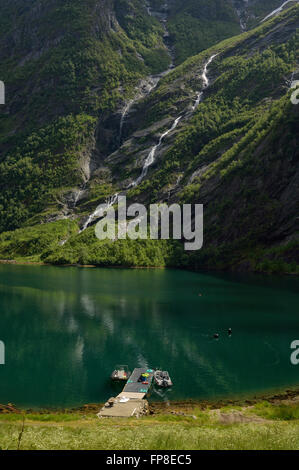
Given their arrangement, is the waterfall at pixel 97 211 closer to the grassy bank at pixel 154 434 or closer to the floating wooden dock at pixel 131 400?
the floating wooden dock at pixel 131 400

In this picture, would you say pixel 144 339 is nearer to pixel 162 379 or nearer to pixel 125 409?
pixel 162 379

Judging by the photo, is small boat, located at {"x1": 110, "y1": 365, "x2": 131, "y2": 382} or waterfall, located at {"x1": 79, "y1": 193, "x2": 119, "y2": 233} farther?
waterfall, located at {"x1": 79, "y1": 193, "x2": 119, "y2": 233}

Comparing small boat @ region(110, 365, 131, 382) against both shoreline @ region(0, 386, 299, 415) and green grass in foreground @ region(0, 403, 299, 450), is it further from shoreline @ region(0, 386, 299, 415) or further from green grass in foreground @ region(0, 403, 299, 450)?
green grass in foreground @ region(0, 403, 299, 450)

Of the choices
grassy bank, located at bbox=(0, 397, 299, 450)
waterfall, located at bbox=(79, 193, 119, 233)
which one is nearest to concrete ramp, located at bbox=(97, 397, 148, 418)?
grassy bank, located at bbox=(0, 397, 299, 450)

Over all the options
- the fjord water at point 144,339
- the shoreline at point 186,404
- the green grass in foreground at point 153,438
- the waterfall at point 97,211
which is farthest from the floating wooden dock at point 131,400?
the waterfall at point 97,211

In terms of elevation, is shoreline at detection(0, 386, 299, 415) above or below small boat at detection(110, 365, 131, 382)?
below

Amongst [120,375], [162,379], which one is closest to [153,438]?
[162,379]

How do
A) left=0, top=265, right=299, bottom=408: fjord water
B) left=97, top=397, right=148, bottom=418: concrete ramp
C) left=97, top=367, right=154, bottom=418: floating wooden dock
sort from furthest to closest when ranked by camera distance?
left=0, top=265, right=299, bottom=408: fjord water < left=97, top=367, right=154, bottom=418: floating wooden dock < left=97, top=397, right=148, bottom=418: concrete ramp
